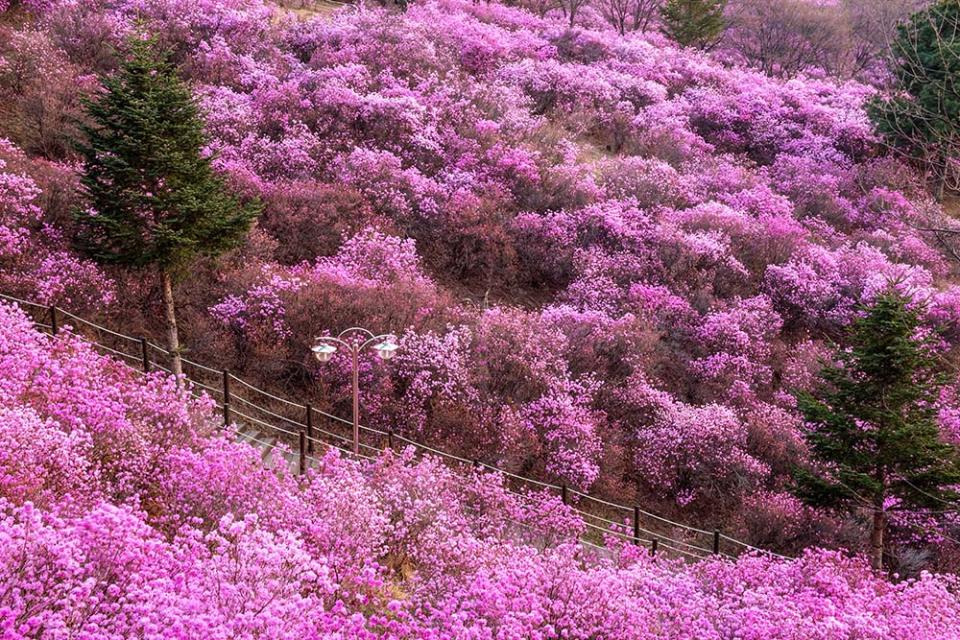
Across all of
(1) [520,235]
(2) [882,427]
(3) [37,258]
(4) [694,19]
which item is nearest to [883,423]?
(2) [882,427]

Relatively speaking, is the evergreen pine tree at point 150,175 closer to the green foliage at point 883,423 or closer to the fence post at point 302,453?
the fence post at point 302,453

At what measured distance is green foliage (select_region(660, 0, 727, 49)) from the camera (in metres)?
48.3

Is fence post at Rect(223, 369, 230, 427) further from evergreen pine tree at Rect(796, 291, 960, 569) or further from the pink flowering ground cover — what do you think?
evergreen pine tree at Rect(796, 291, 960, 569)

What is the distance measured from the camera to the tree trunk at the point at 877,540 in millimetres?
15898

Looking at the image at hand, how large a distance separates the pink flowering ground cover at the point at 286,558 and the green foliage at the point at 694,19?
143 feet

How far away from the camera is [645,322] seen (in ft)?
76.4

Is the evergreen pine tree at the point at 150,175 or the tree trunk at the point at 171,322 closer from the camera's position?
the evergreen pine tree at the point at 150,175

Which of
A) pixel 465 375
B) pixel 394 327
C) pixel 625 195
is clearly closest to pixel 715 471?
pixel 465 375

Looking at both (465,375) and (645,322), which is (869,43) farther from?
(465,375)

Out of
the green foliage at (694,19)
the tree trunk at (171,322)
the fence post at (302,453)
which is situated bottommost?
the fence post at (302,453)

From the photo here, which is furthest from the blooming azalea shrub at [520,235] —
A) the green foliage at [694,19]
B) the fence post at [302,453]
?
the green foliage at [694,19]

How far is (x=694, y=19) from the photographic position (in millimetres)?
48625

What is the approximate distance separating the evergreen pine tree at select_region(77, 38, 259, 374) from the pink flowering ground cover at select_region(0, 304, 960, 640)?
273 centimetres

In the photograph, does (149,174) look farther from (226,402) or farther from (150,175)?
(226,402)
